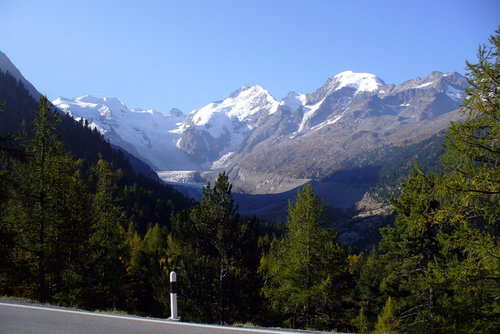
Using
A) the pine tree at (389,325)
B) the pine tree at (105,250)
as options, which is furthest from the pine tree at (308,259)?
the pine tree at (105,250)

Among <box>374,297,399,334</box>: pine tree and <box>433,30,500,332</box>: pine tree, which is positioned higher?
<box>433,30,500,332</box>: pine tree

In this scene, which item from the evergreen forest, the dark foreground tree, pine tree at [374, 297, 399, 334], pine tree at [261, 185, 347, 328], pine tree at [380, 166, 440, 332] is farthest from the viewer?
pine tree at [261, 185, 347, 328]

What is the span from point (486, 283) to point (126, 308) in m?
23.1

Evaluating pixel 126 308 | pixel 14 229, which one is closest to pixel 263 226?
pixel 126 308

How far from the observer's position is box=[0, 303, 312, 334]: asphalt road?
7758 mm

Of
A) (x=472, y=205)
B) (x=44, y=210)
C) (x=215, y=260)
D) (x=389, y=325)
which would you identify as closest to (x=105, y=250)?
(x=44, y=210)

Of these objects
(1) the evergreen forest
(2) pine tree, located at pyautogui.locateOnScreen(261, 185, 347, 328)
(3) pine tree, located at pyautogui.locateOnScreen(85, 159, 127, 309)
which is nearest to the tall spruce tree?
(1) the evergreen forest

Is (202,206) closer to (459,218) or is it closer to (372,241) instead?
(459,218)

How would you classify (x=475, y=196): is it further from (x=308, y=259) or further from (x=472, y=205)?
(x=308, y=259)

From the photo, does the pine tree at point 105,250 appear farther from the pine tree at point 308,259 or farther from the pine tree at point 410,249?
the pine tree at point 410,249

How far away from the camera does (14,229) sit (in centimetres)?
1669

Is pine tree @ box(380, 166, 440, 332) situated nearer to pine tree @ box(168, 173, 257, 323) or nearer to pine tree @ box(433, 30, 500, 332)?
pine tree @ box(433, 30, 500, 332)

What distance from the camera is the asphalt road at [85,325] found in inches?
305

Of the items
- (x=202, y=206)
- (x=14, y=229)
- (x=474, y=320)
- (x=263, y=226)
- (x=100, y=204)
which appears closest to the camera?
(x=474, y=320)
